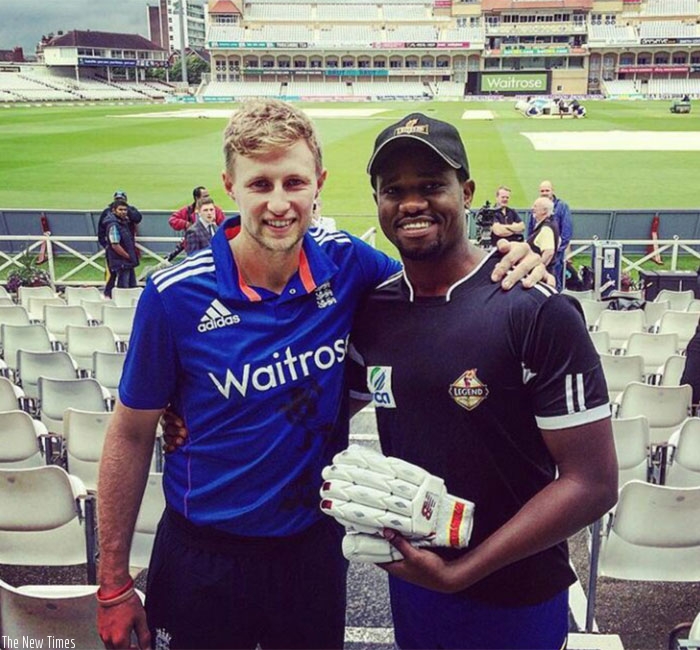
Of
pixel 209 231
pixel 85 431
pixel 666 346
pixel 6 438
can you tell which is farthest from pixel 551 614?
pixel 209 231

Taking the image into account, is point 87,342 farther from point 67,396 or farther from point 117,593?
point 117,593

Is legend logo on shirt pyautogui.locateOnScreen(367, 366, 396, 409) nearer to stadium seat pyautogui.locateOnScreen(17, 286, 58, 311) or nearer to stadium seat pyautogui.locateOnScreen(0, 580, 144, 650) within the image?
stadium seat pyautogui.locateOnScreen(0, 580, 144, 650)

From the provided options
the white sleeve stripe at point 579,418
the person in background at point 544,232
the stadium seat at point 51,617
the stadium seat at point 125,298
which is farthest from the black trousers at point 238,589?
the person in background at point 544,232

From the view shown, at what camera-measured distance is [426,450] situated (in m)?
1.82

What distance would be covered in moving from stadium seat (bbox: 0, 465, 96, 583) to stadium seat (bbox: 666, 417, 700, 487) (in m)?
3.05

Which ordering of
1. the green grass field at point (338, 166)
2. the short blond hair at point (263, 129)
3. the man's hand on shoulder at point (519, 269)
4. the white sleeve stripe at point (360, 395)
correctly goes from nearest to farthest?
1. the man's hand on shoulder at point (519, 269)
2. the short blond hair at point (263, 129)
3. the white sleeve stripe at point (360, 395)
4. the green grass field at point (338, 166)

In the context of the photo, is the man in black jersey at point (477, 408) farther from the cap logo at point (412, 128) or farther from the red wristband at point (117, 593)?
the red wristband at point (117, 593)

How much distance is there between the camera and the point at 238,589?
2.05m

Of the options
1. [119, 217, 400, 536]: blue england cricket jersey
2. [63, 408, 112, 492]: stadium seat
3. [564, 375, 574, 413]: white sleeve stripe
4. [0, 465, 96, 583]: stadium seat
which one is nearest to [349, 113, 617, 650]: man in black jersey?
[564, 375, 574, 413]: white sleeve stripe

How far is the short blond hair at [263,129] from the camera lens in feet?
6.39

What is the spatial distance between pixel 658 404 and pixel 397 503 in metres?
3.50

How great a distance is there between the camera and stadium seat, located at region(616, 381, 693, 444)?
4.59 metres

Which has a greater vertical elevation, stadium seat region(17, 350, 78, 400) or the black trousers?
the black trousers

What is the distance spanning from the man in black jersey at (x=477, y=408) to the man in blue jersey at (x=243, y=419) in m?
0.22
